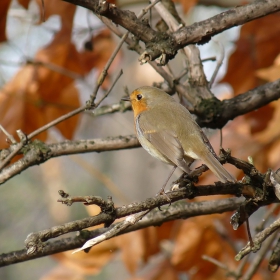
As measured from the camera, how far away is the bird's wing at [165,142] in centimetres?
254

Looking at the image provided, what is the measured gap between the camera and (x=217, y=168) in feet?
7.11

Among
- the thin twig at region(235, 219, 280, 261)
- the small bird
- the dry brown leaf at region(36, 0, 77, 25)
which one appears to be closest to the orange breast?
the small bird

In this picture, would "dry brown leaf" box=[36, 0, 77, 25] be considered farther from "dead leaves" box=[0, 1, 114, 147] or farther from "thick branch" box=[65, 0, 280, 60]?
"thick branch" box=[65, 0, 280, 60]

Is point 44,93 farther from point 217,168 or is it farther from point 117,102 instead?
point 217,168

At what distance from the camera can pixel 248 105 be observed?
2525 mm

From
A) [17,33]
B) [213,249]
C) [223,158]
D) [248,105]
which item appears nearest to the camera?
[223,158]

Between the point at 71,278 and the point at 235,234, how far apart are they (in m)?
1.27

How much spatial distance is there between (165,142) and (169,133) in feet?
0.44

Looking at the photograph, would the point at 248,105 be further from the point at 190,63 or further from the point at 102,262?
the point at 102,262

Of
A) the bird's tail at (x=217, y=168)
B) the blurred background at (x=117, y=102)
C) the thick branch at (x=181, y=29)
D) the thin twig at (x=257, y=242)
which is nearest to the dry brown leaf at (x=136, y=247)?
the blurred background at (x=117, y=102)

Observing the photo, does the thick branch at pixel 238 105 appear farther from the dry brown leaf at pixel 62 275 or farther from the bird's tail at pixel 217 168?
the dry brown leaf at pixel 62 275

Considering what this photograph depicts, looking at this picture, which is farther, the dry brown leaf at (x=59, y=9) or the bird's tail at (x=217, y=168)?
the dry brown leaf at (x=59, y=9)

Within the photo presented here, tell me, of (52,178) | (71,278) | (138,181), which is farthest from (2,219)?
(71,278)

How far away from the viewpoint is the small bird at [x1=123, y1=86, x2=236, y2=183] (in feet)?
8.42
